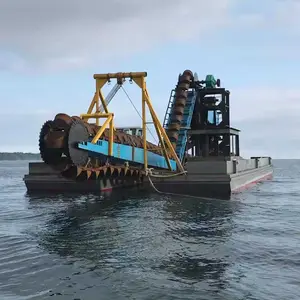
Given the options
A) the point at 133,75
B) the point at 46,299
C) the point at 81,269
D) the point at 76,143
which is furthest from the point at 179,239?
the point at 133,75

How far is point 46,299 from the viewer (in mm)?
10039

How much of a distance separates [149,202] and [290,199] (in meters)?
11.5

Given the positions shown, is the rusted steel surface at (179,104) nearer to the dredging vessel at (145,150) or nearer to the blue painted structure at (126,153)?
the dredging vessel at (145,150)

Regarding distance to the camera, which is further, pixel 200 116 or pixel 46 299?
pixel 200 116

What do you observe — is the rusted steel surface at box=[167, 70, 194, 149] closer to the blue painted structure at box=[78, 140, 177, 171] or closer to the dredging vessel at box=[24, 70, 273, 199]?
the dredging vessel at box=[24, 70, 273, 199]

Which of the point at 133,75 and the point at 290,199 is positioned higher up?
the point at 133,75

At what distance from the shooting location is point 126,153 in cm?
3209

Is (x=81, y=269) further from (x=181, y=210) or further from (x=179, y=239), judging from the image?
(x=181, y=210)

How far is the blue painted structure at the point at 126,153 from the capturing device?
26303mm

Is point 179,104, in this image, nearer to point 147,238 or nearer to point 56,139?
point 56,139

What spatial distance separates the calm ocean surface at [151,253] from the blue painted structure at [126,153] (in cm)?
379

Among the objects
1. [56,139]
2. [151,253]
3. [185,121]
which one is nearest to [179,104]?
[185,121]

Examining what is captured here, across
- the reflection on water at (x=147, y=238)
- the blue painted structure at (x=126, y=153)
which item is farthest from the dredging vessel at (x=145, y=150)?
the reflection on water at (x=147, y=238)

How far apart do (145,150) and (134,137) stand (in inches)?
61.2
